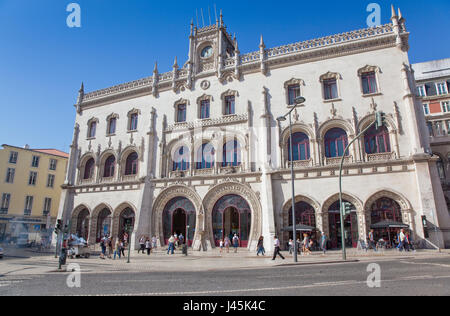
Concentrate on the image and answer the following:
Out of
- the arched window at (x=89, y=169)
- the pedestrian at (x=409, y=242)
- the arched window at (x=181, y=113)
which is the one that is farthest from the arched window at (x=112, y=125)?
the pedestrian at (x=409, y=242)

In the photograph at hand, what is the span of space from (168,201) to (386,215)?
62.9 feet

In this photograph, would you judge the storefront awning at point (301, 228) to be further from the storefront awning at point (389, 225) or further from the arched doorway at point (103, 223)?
the arched doorway at point (103, 223)

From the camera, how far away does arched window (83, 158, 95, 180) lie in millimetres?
34062

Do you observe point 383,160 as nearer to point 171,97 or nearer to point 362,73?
point 362,73

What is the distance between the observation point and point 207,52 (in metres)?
32.0

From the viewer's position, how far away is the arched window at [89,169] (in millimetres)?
34062

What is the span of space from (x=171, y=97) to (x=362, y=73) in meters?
19.0

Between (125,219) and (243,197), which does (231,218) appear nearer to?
(243,197)

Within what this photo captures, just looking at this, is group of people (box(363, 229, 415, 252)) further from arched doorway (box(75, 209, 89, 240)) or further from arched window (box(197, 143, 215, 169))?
arched doorway (box(75, 209, 89, 240))

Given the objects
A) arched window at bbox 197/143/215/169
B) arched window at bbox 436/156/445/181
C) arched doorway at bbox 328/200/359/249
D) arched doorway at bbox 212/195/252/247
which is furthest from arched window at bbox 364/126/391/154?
arched window at bbox 197/143/215/169

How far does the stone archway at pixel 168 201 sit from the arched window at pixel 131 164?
5048 mm

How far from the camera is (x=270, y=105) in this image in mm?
27359
